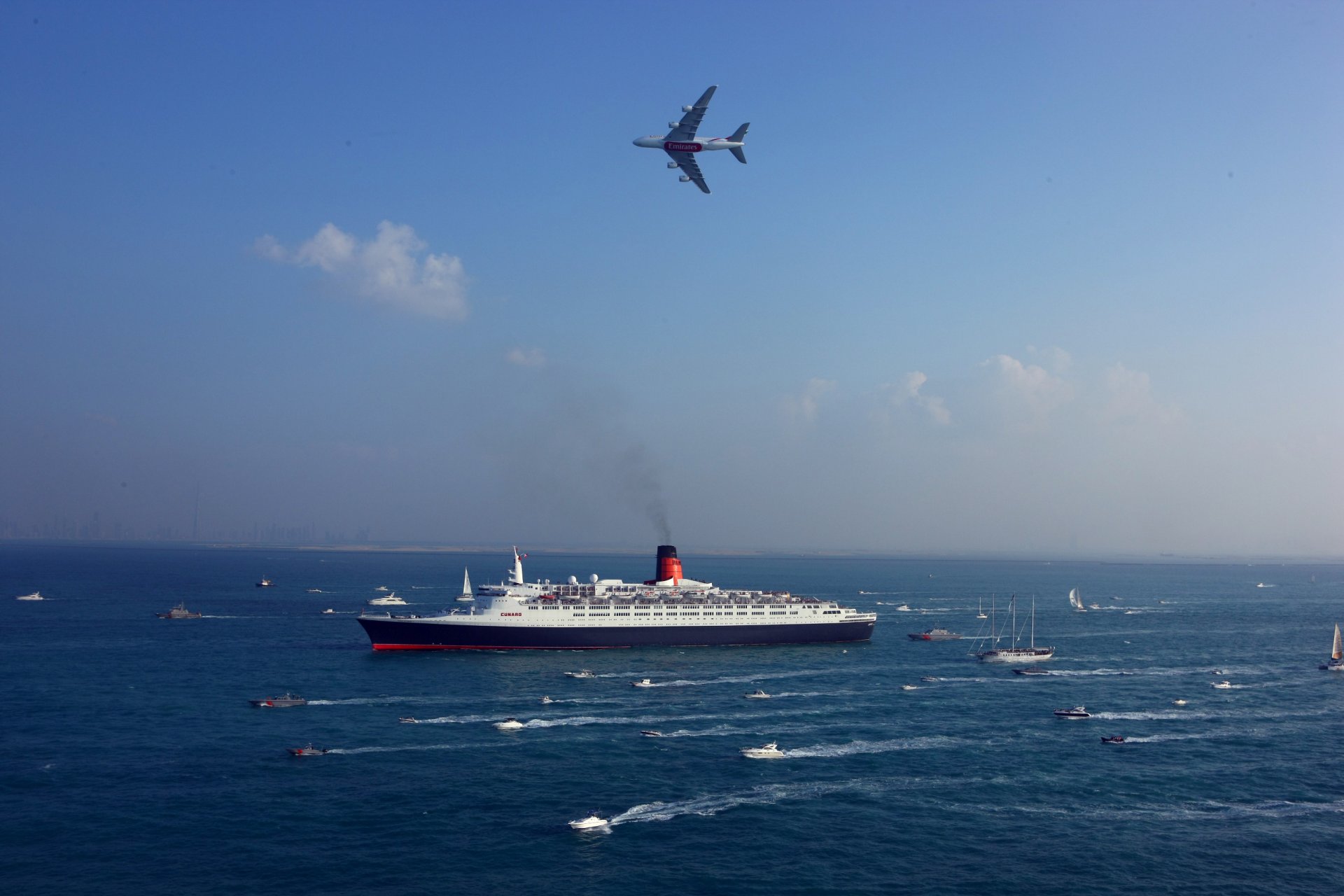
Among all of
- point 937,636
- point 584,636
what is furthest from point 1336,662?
point 584,636

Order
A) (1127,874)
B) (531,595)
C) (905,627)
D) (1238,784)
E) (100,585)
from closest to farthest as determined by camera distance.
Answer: (1127,874)
(1238,784)
(531,595)
(905,627)
(100,585)

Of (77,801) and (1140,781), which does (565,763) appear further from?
(1140,781)

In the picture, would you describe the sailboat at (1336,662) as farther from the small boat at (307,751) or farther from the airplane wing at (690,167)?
the small boat at (307,751)

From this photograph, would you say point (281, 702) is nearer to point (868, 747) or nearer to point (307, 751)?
point (307, 751)

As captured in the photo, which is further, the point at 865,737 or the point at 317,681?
the point at 317,681

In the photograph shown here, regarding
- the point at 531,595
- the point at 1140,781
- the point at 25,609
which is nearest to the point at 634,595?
the point at 531,595

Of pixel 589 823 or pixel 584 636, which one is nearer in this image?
pixel 589 823
